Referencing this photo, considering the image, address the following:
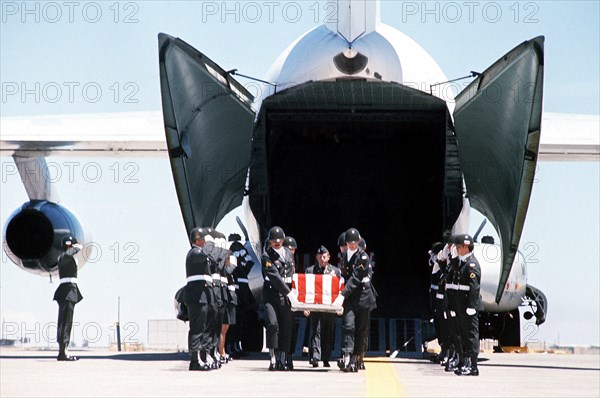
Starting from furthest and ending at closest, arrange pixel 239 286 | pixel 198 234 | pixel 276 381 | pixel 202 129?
pixel 239 286
pixel 202 129
pixel 198 234
pixel 276 381

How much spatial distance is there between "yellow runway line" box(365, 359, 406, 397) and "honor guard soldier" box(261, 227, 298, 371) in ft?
3.79

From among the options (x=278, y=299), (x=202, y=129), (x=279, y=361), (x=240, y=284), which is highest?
(x=202, y=129)

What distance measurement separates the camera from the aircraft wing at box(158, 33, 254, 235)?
15320 millimetres

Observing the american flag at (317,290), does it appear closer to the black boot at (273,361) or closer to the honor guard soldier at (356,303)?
the honor guard soldier at (356,303)

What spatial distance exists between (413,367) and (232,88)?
4756 mm

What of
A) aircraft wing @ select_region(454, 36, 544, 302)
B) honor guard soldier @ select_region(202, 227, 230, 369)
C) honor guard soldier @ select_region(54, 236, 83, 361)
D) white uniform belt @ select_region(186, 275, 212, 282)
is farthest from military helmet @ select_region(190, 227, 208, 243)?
aircraft wing @ select_region(454, 36, 544, 302)

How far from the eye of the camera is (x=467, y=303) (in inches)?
562

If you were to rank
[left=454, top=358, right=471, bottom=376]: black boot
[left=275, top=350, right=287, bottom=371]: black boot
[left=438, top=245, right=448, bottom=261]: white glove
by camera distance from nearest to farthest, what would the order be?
[left=454, top=358, right=471, bottom=376]: black boot
[left=275, top=350, right=287, bottom=371]: black boot
[left=438, top=245, right=448, bottom=261]: white glove

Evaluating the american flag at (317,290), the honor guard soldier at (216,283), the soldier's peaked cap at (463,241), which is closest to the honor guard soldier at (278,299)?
the american flag at (317,290)

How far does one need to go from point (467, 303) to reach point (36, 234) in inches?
366

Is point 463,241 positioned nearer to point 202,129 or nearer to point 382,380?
point 382,380

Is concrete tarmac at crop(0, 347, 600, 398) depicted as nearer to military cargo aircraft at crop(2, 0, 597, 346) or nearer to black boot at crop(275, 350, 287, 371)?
black boot at crop(275, 350, 287, 371)

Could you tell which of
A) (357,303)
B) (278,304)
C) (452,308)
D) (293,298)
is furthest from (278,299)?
(452,308)

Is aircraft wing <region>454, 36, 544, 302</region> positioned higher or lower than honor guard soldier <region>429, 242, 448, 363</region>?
higher
